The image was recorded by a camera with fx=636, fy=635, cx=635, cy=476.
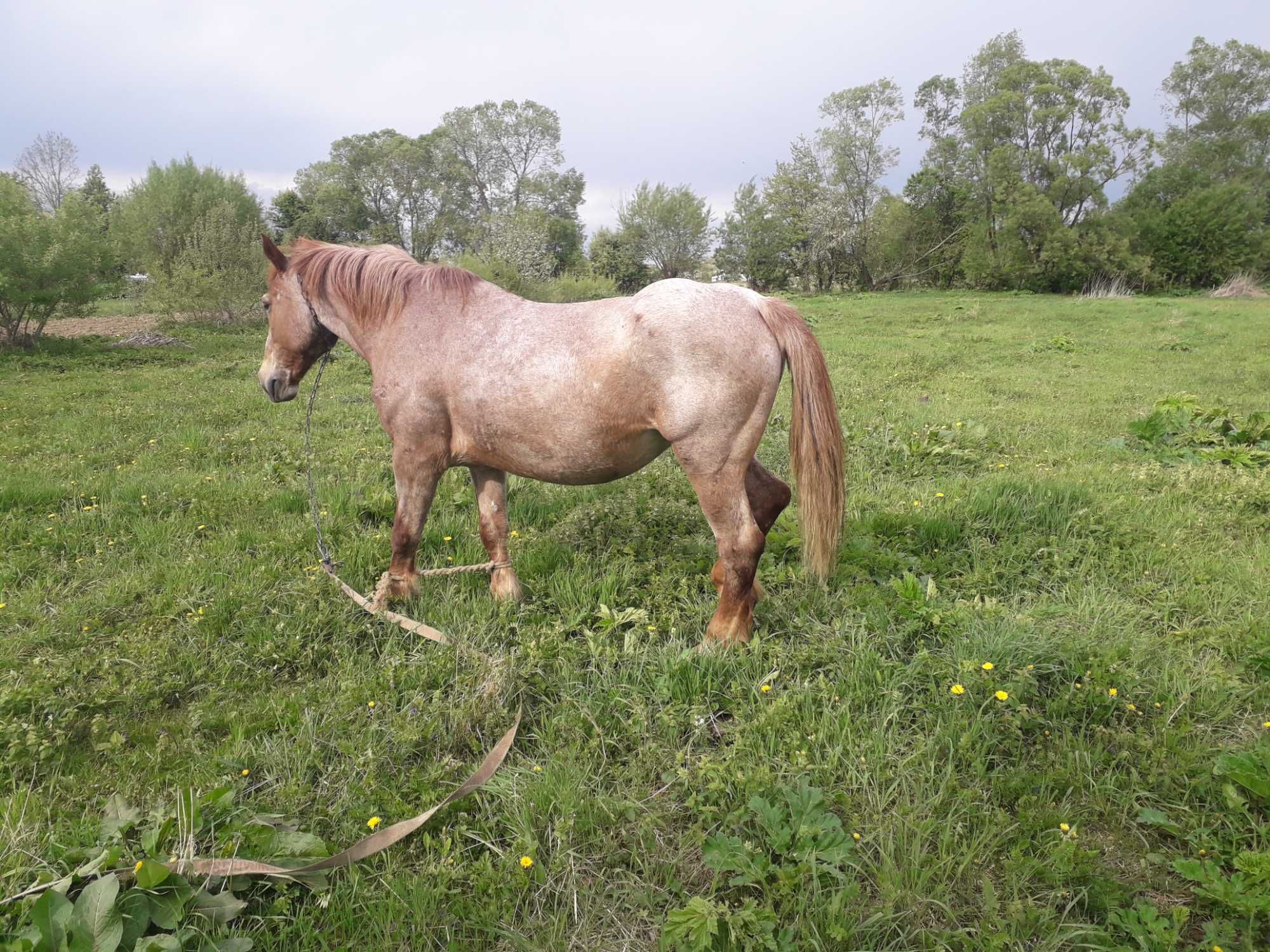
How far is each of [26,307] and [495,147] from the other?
37886 mm

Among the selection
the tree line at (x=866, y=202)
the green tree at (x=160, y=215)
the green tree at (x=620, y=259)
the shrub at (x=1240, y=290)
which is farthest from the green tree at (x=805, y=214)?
the green tree at (x=160, y=215)

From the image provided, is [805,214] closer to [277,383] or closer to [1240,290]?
[1240,290]

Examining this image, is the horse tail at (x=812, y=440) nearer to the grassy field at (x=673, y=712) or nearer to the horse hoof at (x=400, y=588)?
the grassy field at (x=673, y=712)

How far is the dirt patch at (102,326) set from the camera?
16812mm

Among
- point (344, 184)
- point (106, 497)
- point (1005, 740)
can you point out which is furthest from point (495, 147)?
point (1005, 740)

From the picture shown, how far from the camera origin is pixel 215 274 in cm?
1903

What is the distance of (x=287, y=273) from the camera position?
371 centimetres

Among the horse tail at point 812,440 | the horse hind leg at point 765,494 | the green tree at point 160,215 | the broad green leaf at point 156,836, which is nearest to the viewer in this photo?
the broad green leaf at point 156,836

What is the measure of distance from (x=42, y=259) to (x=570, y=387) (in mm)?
16747

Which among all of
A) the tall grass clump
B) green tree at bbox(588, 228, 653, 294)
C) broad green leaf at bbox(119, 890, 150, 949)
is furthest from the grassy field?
green tree at bbox(588, 228, 653, 294)

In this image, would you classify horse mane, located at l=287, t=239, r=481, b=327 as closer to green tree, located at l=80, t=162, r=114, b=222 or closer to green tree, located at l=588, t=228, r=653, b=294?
green tree, located at l=588, t=228, r=653, b=294

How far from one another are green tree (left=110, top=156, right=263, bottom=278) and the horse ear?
74.6 feet

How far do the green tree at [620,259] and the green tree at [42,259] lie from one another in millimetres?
27280

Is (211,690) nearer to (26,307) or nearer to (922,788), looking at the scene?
(922,788)
